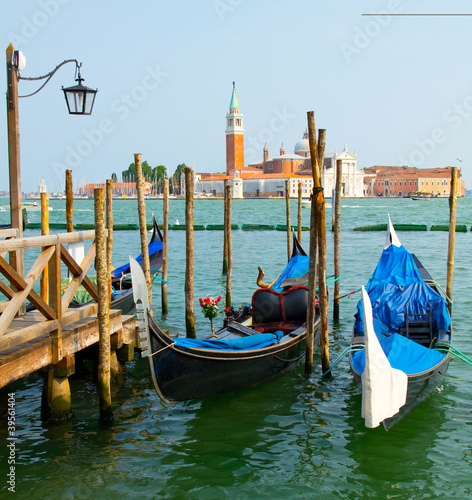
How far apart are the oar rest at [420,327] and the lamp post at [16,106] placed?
8.47 ft

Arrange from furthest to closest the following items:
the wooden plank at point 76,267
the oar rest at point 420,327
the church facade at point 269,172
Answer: the church facade at point 269,172 → the oar rest at point 420,327 → the wooden plank at point 76,267

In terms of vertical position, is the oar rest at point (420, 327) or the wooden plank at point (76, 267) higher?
the wooden plank at point (76, 267)

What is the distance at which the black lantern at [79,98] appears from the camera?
3.13 metres

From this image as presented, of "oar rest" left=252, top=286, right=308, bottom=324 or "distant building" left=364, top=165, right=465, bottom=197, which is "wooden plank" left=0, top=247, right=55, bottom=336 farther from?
"distant building" left=364, top=165, right=465, bottom=197

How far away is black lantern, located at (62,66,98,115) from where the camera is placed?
10.3 feet

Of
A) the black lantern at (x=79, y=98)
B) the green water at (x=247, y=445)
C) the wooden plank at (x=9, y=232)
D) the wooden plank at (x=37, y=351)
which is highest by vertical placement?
the black lantern at (x=79, y=98)

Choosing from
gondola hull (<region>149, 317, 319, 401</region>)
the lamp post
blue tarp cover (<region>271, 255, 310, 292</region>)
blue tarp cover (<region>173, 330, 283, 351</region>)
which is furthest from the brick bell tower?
the lamp post

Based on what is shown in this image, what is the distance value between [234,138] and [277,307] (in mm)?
59108

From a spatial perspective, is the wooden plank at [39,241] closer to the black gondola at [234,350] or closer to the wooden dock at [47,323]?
the wooden dock at [47,323]

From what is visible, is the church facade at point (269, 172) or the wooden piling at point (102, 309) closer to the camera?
the wooden piling at point (102, 309)

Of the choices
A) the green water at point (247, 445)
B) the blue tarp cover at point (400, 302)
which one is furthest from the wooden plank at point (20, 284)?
the blue tarp cover at point (400, 302)

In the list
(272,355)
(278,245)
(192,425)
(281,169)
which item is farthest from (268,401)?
(281,169)

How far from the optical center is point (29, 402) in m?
3.41

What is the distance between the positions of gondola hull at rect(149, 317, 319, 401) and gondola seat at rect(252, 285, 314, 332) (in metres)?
0.64
